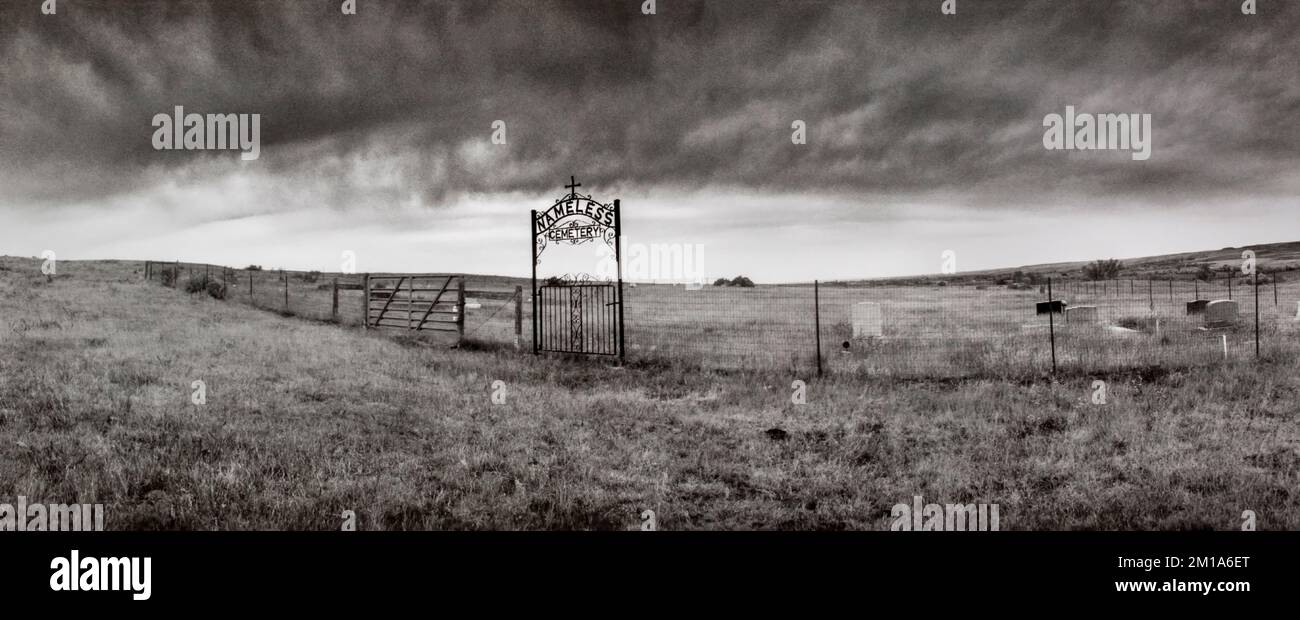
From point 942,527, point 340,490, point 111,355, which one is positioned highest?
point 111,355

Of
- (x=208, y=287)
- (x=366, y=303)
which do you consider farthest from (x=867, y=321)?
(x=208, y=287)

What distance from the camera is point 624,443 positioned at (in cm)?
796

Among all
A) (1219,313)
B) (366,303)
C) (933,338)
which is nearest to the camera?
(1219,313)

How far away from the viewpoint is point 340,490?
19.4ft

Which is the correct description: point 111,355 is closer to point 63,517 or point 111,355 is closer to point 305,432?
point 305,432

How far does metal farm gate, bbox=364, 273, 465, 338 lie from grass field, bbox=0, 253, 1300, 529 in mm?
6173

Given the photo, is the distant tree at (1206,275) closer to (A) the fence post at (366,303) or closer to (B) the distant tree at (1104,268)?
(B) the distant tree at (1104,268)

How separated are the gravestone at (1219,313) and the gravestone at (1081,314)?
3.04m

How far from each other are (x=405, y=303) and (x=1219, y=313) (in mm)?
26133

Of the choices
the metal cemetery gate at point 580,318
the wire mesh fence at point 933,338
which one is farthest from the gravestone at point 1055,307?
the metal cemetery gate at point 580,318

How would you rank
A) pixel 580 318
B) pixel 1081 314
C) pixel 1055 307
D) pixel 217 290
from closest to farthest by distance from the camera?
1. pixel 580 318
2. pixel 1081 314
3. pixel 1055 307
4. pixel 217 290

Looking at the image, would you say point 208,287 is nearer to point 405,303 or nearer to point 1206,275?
point 405,303

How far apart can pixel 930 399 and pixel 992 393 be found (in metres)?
1.27
